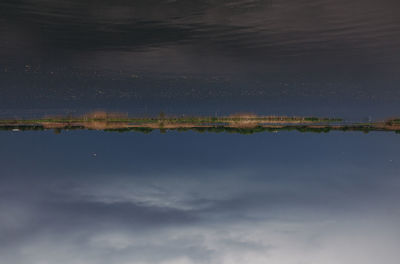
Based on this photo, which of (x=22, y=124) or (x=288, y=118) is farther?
(x=288, y=118)

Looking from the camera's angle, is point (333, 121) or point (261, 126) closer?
point (261, 126)

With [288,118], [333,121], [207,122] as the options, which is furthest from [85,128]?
[333,121]

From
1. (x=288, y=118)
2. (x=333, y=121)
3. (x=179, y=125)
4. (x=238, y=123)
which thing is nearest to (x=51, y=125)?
(x=179, y=125)

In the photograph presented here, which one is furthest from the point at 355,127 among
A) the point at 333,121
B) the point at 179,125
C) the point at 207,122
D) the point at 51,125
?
the point at 51,125

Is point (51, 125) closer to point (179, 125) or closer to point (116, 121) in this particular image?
point (116, 121)

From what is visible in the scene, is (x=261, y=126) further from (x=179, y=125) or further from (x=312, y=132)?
(x=179, y=125)

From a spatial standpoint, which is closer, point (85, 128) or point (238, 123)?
point (85, 128)

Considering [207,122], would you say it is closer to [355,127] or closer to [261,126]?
[261,126]
